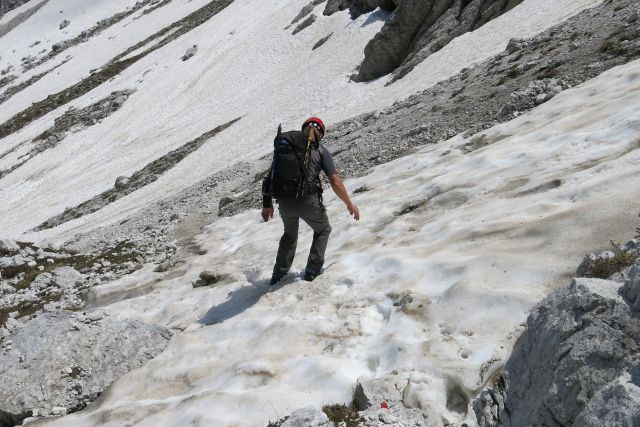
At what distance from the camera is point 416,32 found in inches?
1243

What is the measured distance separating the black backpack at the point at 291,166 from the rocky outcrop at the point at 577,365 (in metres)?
4.06

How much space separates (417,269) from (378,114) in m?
15.6

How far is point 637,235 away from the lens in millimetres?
5875

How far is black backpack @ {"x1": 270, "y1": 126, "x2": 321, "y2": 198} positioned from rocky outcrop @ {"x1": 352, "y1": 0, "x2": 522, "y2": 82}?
844 inches

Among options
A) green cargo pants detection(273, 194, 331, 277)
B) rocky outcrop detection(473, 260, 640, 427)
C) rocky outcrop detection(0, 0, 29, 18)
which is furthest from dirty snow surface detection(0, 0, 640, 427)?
rocky outcrop detection(0, 0, 29, 18)

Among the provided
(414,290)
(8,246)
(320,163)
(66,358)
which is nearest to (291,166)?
(320,163)

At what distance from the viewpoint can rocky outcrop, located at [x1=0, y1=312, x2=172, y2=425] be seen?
736 cm

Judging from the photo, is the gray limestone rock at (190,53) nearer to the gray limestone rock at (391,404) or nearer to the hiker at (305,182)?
the hiker at (305,182)

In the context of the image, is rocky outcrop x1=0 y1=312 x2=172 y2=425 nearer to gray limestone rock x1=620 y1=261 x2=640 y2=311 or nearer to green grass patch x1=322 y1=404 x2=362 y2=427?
green grass patch x1=322 y1=404 x2=362 y2=427

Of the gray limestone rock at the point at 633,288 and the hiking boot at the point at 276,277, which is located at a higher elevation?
the gray limestone rock at the point at 633,288

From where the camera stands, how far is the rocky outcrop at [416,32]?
90.6 feet

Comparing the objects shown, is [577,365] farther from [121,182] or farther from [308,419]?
[121,182]

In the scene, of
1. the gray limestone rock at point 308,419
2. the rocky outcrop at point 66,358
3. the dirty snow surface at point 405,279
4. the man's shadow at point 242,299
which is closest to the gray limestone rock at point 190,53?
the dirty snow surface at point 405,279

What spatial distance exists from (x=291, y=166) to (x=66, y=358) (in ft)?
13.9
